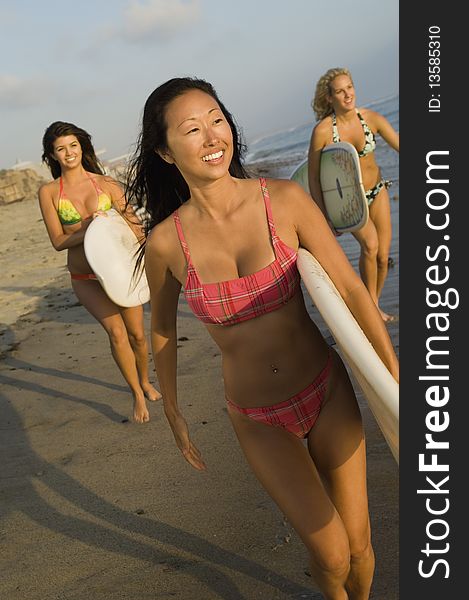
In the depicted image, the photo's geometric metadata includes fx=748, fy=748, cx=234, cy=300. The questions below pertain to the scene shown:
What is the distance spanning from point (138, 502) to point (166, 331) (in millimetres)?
1399

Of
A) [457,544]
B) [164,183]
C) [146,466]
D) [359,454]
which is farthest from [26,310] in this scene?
[457,544]

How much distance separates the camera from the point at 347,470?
7.51 feet

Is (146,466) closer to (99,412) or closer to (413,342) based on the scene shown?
(99,412)

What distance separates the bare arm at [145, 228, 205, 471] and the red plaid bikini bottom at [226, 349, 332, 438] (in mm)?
432

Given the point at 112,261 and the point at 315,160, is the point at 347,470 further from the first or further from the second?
the point at 315,160

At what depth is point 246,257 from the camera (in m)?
2.36

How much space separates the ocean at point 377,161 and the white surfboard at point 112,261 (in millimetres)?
1320

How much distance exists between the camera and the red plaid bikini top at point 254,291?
230 cm

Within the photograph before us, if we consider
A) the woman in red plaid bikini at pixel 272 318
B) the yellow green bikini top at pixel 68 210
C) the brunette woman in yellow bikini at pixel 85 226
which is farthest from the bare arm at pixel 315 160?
the woman in red plaid bikini at pixel 272 318

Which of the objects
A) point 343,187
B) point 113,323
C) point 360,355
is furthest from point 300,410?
point 343,187

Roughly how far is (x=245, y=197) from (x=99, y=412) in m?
3.05

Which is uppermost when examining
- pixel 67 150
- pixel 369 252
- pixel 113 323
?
pixel 67 150

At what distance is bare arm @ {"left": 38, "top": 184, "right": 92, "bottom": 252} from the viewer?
4977 mm

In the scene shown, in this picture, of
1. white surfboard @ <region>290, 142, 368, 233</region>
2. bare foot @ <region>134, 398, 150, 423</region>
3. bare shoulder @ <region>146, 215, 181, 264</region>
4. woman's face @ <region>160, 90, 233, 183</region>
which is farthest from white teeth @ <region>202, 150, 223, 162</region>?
white surfboard @ <region>290, 142, 368, 233</region>
